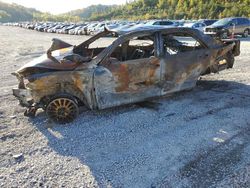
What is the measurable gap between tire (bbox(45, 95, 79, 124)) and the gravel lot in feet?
0.54

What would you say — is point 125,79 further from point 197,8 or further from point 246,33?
point 197,8

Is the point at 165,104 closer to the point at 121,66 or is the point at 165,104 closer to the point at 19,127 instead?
the point at 121,66

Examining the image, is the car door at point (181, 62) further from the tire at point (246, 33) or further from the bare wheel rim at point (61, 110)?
the tire at point (246, 33)

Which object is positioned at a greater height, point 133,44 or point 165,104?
point 133,44

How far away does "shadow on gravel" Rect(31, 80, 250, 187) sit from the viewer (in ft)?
12.6

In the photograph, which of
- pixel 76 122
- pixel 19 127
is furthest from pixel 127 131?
pixel 19 127

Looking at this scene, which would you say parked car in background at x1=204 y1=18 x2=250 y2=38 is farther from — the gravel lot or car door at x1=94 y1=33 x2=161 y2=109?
car door at x1=94 y1=33 x2=161 y2=109

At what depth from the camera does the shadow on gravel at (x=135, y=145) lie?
12.6 ft

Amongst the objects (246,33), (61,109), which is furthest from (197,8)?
(61,109)

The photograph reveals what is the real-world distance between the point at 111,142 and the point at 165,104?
6.44 feet

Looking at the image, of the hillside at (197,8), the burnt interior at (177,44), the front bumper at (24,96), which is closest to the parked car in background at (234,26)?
the burnt interior at (177,44)

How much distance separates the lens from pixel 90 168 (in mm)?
4055

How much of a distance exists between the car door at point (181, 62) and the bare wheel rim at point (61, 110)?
1.90 m

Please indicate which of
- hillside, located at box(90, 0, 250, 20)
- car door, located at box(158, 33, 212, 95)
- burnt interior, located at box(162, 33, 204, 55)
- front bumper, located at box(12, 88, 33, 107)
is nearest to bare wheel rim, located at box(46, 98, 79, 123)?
front bumper, located at box(12, 88, 33, 107)
